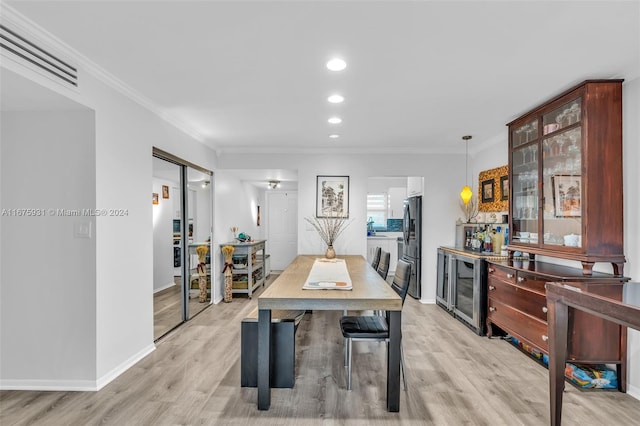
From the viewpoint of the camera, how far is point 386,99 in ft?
10.2

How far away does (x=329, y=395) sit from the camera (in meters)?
2.48

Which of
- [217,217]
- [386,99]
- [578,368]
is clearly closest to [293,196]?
[217,217]

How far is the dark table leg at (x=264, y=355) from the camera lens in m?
2.24

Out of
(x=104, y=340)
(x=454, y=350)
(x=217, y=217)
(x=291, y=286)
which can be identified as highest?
(x=217, y=217)

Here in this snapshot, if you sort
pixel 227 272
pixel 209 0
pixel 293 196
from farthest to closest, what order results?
1. pixel 293 196
2. pixel 227 272
3. pixel 209 0

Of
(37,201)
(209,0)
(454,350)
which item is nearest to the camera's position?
(209,0)

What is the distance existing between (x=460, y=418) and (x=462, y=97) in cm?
251

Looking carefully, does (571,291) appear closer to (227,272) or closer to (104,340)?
(104,340)

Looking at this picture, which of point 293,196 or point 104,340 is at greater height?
point 293,196

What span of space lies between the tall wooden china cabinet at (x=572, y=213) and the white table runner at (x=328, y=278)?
155cm

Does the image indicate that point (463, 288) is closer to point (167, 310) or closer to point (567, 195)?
point (567, 195)

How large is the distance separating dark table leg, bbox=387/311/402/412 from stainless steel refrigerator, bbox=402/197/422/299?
118 inches

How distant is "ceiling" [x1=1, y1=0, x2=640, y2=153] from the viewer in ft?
5.87

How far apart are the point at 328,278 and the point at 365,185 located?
274 centimetres
